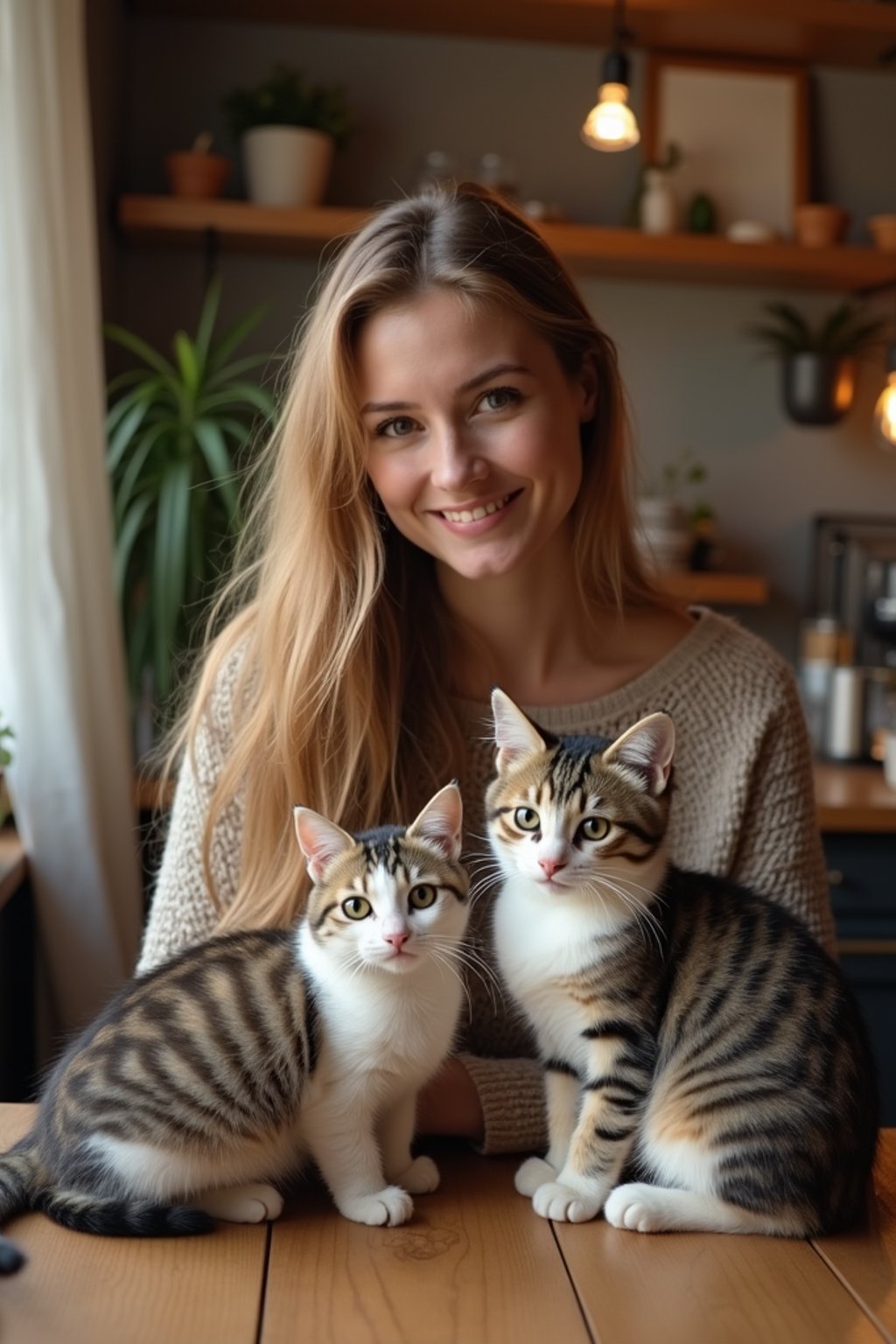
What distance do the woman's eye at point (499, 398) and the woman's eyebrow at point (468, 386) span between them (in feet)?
0.05

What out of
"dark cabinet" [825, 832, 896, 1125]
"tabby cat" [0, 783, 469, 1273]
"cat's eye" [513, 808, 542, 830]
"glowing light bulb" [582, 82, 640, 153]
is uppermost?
"glowing light bulb" [582, 82, 640, 153]

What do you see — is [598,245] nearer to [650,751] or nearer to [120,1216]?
[650,751]

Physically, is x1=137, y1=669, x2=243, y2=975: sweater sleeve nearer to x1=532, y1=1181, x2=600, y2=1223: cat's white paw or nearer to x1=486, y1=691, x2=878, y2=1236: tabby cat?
x1=486, y1=691, x2=878, y2=1236: tabby cat

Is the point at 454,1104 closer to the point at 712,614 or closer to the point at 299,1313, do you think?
the point at 299,1313

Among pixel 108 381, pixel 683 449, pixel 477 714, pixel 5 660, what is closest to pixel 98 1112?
pixel 477 714

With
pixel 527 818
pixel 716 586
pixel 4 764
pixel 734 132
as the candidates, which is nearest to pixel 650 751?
pixel 527 818

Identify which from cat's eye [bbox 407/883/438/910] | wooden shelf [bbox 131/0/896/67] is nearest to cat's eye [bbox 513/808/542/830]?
cat's eye [bbox 407/883/438/910]

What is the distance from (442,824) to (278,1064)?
209 millimetres

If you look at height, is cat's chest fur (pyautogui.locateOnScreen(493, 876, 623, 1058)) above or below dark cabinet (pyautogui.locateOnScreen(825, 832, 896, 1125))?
above

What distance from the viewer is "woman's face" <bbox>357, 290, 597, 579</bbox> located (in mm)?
1322

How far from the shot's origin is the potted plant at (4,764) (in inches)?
88.4

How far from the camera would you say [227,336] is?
2.88 metres

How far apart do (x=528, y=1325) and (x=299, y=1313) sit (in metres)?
0.14

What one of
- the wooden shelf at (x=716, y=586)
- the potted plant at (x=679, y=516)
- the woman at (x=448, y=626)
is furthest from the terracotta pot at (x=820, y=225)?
the woman at (x=448, y=626)
